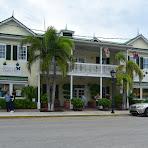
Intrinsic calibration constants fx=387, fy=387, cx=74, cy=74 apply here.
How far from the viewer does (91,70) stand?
121 ft

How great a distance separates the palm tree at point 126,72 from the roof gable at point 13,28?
8752mm

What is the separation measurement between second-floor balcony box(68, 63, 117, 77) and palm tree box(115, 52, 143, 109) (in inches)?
57.7

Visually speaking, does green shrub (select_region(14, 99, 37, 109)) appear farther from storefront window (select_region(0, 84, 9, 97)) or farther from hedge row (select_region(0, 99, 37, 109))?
storefront window (select_region(0, 84, 9, 97))

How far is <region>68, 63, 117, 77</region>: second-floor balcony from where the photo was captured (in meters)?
35.9

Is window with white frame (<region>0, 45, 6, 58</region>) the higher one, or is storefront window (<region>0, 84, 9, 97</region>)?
window with white frame (<region>0, 45, 6, 58</region>)

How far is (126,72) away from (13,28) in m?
11.3

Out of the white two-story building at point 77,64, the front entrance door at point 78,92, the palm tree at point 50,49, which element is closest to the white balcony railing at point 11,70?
the white two-story building at point 77,64

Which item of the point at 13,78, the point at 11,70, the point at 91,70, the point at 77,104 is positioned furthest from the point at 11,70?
the point at 91,70

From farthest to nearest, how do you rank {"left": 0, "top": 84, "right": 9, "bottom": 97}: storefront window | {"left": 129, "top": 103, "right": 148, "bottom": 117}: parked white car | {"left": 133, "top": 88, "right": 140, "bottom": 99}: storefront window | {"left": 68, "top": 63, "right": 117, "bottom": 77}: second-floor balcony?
{"left": 133, "top": 88, "right": 140, "bottom": 99}: storefront window → {"left": 68, "top": 63, "right": 117, "bottom": 77}: second-floor balcony → {"left": 0, "top": 84, "right": 9, "bottom": 97}: storefront window → {"left": 129, "top": 103, "right": 148, "bottom": 117}: parked white car

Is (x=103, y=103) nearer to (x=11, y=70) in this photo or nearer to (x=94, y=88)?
(x=94, y=88)

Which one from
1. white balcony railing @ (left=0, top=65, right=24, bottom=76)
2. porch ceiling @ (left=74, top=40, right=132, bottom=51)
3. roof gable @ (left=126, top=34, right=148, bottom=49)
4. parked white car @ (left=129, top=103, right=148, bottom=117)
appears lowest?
parked white car @ (left=129, top=103, right=148, bottom=117)

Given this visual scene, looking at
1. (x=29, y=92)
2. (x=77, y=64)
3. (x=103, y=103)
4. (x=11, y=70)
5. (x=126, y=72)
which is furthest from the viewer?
(x=126, y=72)

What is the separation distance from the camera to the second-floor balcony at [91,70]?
3588 centimetres

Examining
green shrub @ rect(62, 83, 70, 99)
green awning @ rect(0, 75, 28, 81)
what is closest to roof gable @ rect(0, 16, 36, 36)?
green awning @ rect(0, 75, 28, 81)
